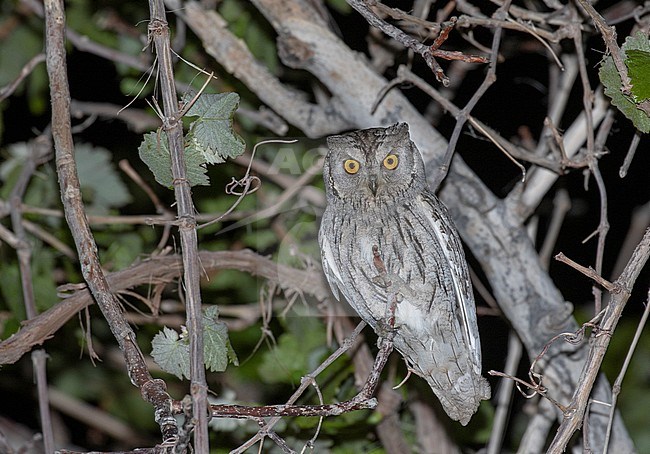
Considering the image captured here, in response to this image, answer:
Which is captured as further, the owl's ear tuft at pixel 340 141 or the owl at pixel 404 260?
the owl's ear tuft at pixel 340 141

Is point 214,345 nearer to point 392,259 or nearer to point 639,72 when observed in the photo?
point 392,259

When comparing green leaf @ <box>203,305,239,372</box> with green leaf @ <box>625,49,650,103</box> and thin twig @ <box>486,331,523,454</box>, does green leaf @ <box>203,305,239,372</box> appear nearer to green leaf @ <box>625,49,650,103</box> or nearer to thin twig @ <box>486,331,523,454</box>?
green leaf @ <box>625,49,650,103</box>

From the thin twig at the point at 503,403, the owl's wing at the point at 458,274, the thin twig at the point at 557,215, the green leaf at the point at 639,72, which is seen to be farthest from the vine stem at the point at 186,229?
the thin twig at the point at 557,215

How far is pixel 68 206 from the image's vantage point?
51.7 inches

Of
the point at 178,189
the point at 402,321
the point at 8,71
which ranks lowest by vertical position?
the point at 402,321

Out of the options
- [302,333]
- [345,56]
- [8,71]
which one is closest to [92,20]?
[8,71]

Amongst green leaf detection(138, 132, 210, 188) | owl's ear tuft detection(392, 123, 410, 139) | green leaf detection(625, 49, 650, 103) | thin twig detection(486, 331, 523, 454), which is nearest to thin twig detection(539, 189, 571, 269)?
thin twig detection(486, 331, 523, 454)

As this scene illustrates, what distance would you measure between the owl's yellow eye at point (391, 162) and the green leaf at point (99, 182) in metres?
1.05

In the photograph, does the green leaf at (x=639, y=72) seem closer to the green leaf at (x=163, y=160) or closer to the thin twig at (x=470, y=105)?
the thin twig at (x=470, y=105)

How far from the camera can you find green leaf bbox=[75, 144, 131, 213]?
2.39 meters

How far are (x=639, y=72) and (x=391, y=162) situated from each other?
58cm

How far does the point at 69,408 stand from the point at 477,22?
7.42ft

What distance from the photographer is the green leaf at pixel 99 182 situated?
2395 mm

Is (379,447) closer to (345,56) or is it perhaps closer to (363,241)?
(363,241)
